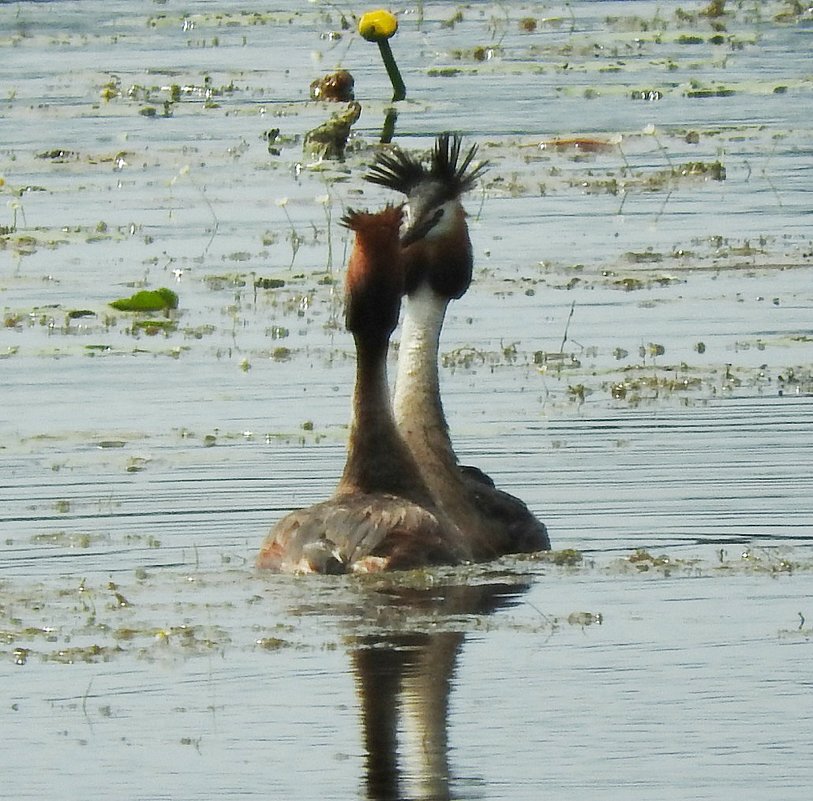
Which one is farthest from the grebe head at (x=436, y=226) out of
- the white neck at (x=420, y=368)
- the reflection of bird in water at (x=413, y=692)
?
the reflection of bird in water at (x=413, y=692)

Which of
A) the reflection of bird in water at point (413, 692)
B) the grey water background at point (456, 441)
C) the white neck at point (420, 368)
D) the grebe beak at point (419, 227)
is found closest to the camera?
the reflection of bird in water at point (413, 692)

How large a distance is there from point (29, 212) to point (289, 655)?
10.7m

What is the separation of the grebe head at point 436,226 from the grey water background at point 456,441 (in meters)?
0.82

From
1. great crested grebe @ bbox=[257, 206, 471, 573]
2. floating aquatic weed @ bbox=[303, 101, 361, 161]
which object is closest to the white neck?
great crested grebe @ bbox=[257, 206, 471, 573]

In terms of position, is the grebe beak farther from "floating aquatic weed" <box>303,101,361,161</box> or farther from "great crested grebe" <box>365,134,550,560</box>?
"floating aquatic weed" <box>303,101,361,161</box>

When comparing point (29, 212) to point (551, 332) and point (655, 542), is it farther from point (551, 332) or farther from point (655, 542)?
point (655, 542)

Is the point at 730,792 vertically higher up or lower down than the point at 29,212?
lower down

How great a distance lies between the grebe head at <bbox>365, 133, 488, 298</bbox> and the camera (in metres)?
11.4

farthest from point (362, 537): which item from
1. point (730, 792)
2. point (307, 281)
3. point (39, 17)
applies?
point (39, 17)

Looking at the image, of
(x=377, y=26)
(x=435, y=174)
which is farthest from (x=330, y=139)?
(x=435, y=174)

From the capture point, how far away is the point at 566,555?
10.0 meters

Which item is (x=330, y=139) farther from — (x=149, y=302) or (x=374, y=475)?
(x=374, y=475)

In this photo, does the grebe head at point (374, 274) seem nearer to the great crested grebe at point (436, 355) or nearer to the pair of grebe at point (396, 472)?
the pair of grebe at point (396, 472)

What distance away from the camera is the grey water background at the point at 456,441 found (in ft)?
25.5
